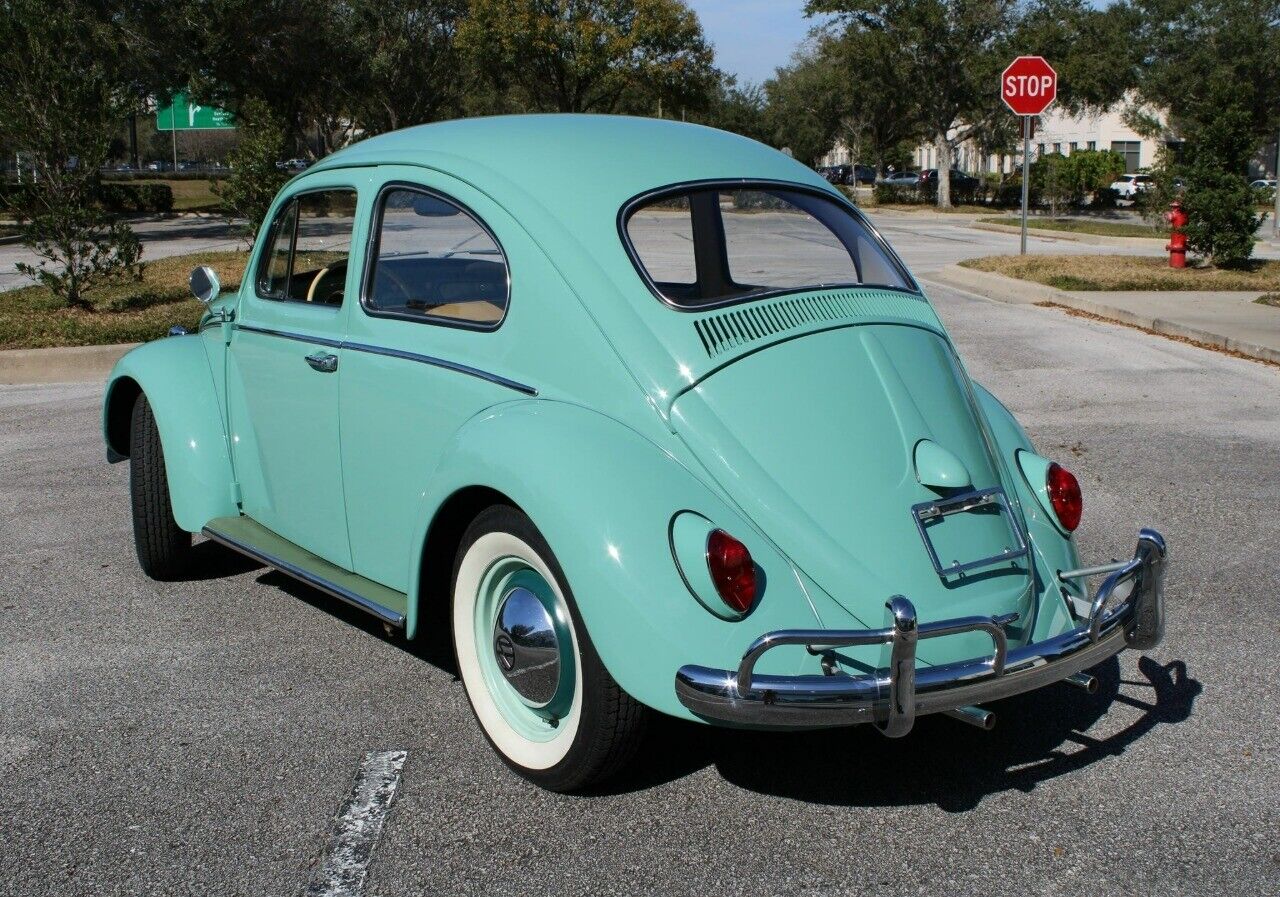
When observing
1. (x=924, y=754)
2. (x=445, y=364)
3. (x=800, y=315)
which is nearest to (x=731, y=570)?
(x=800, y=315)

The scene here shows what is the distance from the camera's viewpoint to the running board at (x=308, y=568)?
158 inches

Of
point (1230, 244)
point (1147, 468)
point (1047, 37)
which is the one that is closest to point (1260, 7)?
point (1047, 37)

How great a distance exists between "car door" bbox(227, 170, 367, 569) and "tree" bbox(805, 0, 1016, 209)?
40019mm

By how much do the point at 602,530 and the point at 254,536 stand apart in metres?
1.96

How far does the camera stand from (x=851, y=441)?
3.51 m

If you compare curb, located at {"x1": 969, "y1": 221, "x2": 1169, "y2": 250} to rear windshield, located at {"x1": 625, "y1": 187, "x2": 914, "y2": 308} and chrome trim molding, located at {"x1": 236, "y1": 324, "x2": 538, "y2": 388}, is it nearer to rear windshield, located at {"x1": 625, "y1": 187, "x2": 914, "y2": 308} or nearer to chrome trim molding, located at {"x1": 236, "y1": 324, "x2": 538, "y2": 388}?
rear windshield, located at {"x1": 625, "y1": 187, "x2": 914, "y2": 308}

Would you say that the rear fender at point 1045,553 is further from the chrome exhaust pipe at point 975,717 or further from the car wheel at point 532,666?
the car wheel at point 532,666

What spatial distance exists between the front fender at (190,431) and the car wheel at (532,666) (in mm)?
1531

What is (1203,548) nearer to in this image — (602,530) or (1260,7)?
(602,530)

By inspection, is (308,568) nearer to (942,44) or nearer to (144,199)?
(144,199)

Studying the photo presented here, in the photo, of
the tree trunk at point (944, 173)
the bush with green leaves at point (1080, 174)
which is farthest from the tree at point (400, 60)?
the bush with green leaves at point (1080, 174)

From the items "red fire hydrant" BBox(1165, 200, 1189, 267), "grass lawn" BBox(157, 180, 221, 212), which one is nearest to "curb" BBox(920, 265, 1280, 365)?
"red fire hydrant" BBox(1165, 200, 1189, 267)

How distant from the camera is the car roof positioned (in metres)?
3.88

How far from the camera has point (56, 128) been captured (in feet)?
39.2
